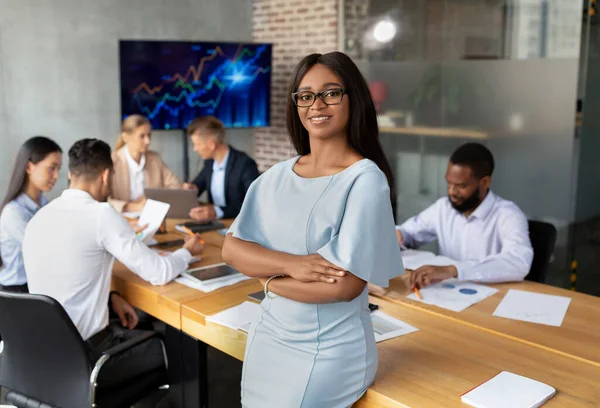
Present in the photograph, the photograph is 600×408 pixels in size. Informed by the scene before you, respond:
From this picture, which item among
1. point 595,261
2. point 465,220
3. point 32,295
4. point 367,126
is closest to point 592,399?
point 367,126

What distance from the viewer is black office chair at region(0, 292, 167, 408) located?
222 centimetres

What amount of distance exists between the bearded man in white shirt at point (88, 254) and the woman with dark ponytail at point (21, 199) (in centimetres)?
50

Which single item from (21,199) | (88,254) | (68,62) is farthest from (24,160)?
(68,62)

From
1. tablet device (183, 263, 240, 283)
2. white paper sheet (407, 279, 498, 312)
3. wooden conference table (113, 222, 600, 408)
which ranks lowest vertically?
wooden conference table (113, 222, 600, 408)

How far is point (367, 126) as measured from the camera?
1726mm

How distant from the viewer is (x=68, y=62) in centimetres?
572

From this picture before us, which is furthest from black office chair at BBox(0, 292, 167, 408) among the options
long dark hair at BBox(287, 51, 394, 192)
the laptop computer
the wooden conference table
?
the laptop computer

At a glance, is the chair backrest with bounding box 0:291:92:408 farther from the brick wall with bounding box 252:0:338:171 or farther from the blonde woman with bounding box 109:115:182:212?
the brick wall with bounding box 252:0:338:171

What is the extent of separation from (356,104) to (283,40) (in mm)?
5430

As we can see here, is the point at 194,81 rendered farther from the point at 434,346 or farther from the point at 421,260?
the point at 434,346

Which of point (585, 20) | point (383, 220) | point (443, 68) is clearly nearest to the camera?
point (383, 220)

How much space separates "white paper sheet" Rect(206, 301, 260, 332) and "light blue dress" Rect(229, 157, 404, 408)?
53 cm

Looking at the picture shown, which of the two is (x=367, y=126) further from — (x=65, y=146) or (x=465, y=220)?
(x=65, y=146)

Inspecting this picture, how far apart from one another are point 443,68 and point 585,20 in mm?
1281
